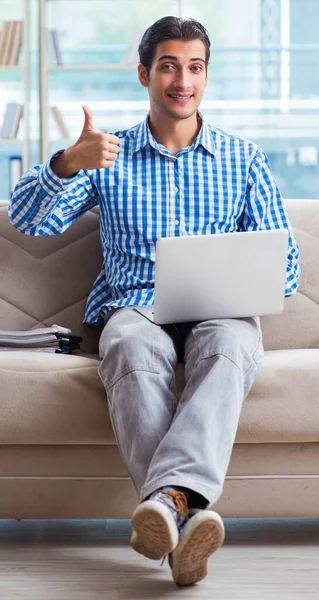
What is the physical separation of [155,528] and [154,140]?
1.12 meters

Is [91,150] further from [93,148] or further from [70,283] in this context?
[70,283]

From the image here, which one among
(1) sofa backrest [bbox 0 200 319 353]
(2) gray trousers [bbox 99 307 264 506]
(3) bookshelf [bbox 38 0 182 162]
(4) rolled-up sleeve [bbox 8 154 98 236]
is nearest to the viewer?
(2) gray trousers [bbox 99 307 264 506]

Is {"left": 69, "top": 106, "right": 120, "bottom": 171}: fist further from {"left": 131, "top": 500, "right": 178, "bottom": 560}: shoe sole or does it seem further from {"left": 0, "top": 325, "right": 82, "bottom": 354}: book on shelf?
{"left": 131, "top": 500, "right": 178, "bottom": 560}: shoe sole

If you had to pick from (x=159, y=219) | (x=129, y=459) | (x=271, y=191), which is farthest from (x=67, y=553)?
(x=271, y=191)

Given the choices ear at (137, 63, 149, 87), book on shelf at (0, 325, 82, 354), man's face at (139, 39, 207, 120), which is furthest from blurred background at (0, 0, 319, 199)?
book on shelf at (0, 325, 82, 354)

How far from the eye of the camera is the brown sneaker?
4.72ft

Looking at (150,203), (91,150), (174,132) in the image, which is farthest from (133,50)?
(91,150)

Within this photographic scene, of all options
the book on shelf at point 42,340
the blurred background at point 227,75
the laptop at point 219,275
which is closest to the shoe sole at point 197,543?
the laptop at point 219,275

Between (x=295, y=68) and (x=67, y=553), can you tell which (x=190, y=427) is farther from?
(x=295, y=68)

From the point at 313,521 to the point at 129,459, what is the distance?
2.35 ft

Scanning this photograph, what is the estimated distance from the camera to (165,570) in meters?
1.69

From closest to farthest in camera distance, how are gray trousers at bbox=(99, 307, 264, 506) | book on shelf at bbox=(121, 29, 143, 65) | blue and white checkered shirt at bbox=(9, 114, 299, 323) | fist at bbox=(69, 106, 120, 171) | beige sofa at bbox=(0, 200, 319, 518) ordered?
gray trousers at bbox=(99, 307, 264, 506) < beige sofa at bbox=(0, 200, 319, 518) < fist at bbox=(69, 106, 120, 171) < blue and white checkered shirt at bbox=(9, 114, 299, 323) < book on shelf at bbox=(121, 29, 143, 65)

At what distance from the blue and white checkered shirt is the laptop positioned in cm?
30

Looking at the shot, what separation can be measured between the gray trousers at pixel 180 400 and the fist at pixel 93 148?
363 mm
